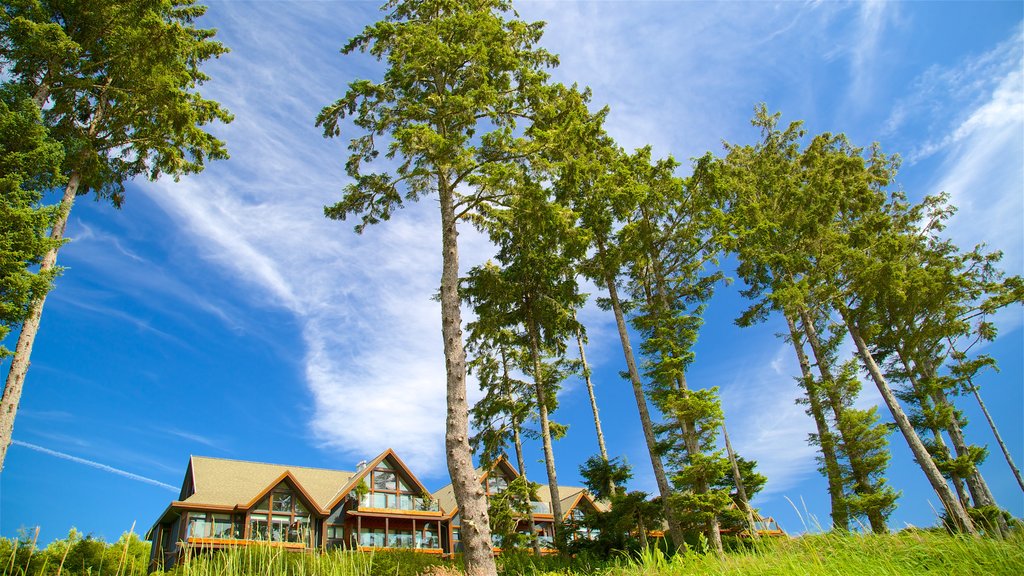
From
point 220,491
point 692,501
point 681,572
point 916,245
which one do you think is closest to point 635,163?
Result: point 692,501

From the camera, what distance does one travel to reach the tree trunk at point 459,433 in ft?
30.1

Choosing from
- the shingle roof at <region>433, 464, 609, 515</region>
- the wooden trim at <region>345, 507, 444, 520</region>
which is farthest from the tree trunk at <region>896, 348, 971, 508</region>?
the wooden trim at <region>345, 507, 444, 520</region>

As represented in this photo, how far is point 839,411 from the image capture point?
17.3 m

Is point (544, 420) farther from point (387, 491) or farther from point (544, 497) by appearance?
point (544, 497)

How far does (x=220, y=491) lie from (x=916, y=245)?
1354 inches

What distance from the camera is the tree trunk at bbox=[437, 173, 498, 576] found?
9172mm

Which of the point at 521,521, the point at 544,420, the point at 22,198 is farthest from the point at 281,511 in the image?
the point at 22,198

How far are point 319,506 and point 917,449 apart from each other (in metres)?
25.1

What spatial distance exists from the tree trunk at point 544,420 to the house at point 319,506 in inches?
299

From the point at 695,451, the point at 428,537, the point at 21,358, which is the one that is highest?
the point at 21,358

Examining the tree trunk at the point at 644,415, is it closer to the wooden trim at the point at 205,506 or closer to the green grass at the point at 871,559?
the green grass at the point at 871,559

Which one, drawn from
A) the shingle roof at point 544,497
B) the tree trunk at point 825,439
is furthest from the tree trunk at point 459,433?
the shingle roof at point 544,497

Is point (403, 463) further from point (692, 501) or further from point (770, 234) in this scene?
point (770, 234)

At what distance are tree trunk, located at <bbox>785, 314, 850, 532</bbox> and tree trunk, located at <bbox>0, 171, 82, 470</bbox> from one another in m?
20.4
